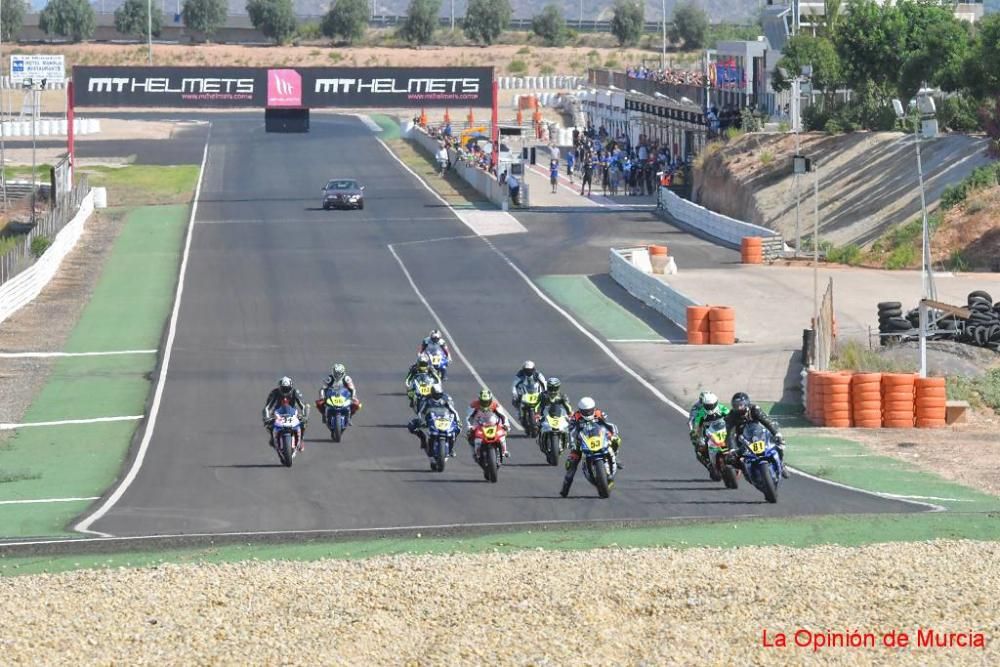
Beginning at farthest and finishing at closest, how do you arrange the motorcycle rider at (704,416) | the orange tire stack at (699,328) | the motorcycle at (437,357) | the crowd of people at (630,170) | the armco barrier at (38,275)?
the crowd of people at (630,170)
the armco barrier at (38,275)
the orange tire stack at (699,328)
the motorcycle at (437,357)
the motorcycle rider at (704,416)

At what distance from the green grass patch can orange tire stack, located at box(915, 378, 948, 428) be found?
4710 centimetres

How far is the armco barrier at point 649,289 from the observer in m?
43.0

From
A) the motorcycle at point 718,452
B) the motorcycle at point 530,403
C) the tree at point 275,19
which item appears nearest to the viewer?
the motorcycle at point 718,452

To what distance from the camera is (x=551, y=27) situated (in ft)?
599

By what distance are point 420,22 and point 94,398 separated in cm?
14737

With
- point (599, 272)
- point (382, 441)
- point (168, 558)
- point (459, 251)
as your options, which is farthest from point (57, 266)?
point (168, 558)

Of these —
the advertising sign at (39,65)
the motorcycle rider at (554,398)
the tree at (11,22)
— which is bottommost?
the motorcycle rider at (554,398)

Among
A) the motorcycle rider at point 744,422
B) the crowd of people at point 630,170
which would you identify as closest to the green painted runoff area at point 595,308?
the motorcycle rider at point 744,422

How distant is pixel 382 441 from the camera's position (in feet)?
92.1

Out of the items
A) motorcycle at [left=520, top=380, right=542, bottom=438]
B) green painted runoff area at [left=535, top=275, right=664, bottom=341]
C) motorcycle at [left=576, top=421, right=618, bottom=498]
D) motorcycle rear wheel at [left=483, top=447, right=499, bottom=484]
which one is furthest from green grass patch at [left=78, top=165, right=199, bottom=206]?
motorcycle at [left=576, top=421, right=618, bottom=498]

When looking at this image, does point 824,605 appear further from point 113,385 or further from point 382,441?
point 113,385

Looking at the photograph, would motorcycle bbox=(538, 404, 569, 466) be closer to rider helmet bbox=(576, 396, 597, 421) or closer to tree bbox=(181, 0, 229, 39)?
rider helmet bbox=(576, 396, 597, 421)

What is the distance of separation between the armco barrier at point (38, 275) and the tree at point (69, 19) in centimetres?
11987

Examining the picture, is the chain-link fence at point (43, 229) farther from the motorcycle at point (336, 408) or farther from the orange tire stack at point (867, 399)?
the orange tire stack at point (867, 399)
